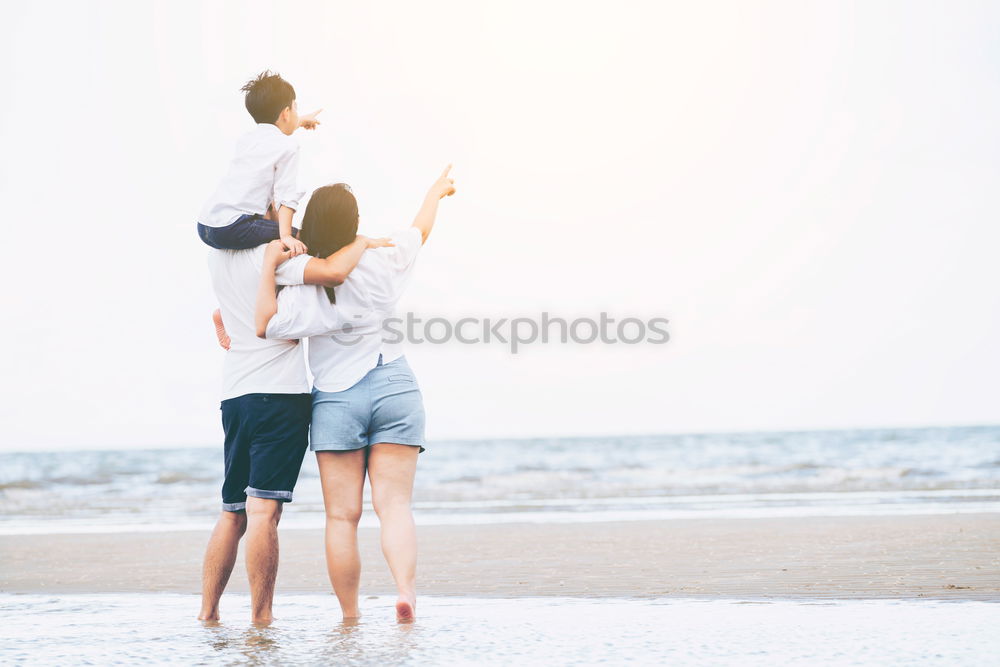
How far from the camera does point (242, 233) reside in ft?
10.6

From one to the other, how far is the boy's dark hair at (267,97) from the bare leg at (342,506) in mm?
1120

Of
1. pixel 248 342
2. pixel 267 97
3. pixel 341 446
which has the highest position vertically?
pixel 267 97

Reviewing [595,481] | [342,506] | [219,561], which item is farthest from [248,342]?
[595,481]

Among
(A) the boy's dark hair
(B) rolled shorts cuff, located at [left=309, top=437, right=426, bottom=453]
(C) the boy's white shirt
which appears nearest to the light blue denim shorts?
(B) rolled shorts cuff, located at [left=309, top=437, right=426, bottom=453]

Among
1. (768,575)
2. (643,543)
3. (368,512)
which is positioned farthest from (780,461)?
(768,575)

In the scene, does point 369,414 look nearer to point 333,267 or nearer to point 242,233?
point 333,267

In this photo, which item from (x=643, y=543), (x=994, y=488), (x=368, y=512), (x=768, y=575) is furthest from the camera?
(x=994, y=488)

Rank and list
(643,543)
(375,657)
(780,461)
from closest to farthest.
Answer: (375,657) < (643,543) < (780,461)

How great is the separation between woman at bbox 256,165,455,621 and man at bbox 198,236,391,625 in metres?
0.06

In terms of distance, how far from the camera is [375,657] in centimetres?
261

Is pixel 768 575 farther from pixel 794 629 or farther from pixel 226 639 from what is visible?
pixel 226 639

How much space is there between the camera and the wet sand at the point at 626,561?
159 inches

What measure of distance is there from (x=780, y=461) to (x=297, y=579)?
19.2 meters

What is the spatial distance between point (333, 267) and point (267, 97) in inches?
25.9
